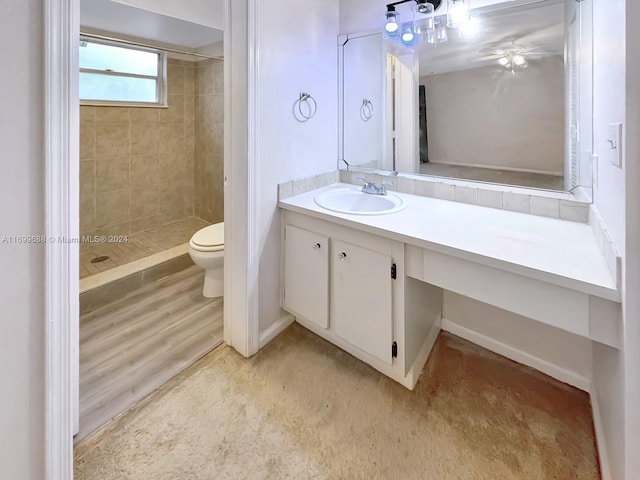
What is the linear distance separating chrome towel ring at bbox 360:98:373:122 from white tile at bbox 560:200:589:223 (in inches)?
47.7

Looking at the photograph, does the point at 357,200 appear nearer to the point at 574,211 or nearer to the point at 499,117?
the point at 499,117

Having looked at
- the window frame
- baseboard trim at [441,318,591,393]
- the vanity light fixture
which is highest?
the window frame

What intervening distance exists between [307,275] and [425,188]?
0.84 meters

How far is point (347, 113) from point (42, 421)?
2.11 m

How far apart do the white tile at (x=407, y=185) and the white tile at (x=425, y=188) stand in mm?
19

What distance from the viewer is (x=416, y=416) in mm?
1452

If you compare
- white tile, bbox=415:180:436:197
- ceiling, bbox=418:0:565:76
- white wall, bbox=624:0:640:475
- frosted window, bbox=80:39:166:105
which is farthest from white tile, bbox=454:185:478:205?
frosted window, bbox=80:39:166:105

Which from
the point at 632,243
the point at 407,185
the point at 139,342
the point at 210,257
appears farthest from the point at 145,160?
the point at 632,243

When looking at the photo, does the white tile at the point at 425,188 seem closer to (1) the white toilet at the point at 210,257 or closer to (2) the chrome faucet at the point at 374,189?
(2) the chrome faucet at the point at 374,189

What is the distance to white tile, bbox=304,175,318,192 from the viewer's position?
2.03 meters

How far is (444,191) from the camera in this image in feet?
6.15

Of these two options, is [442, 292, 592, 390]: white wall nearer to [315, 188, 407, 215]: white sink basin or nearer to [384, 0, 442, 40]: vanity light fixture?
[315, 188, 407, 215]: white sink basin

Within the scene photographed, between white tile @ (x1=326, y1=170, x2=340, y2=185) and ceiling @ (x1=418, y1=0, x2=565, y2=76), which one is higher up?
ceiling @ (x1=418, y1=0, x2=565, y2=76)

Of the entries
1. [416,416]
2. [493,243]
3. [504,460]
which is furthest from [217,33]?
[504,460]
